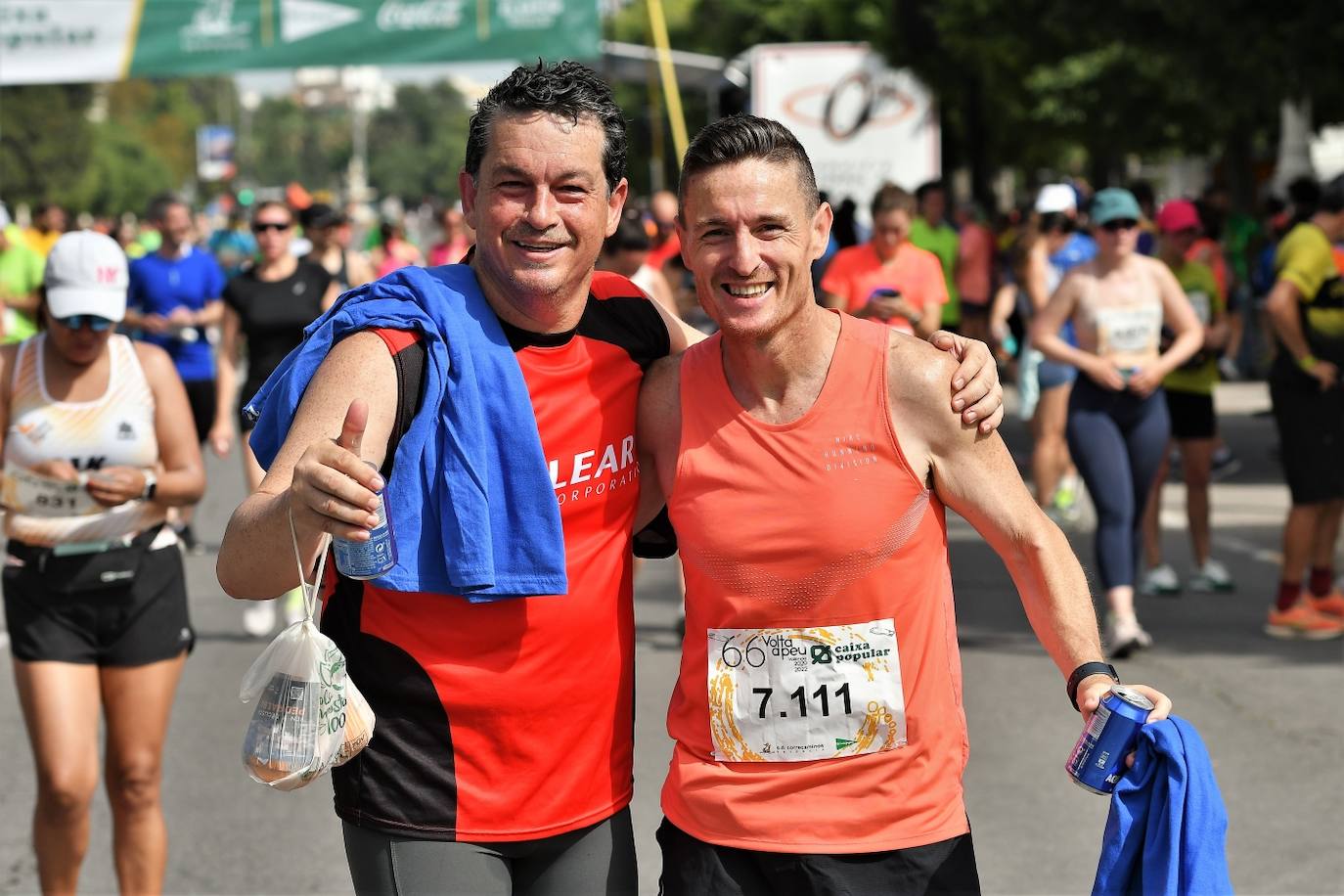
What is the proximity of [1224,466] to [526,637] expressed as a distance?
12.6 meters

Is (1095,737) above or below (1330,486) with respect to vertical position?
above

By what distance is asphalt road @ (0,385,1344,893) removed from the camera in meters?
5.80

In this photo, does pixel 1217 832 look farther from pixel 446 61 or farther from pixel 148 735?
pixel 446 61

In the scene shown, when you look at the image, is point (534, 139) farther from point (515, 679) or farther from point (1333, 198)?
point (1333, 198)

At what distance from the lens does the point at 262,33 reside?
19.8m

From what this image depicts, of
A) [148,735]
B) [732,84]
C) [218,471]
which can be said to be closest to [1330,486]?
[148,735]

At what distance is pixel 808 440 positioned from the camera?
3297 mm

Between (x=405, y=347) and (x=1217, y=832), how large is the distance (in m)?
1.56

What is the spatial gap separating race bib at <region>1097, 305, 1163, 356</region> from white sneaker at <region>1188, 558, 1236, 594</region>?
1923 millimetres

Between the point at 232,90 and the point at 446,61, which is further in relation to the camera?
the point at 232,90

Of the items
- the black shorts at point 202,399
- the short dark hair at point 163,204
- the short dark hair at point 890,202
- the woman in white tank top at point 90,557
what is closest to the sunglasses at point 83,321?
the woman in white tank top at point 90,557

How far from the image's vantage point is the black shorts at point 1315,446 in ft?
29.3

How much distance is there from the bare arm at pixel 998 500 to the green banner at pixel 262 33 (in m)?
16.9

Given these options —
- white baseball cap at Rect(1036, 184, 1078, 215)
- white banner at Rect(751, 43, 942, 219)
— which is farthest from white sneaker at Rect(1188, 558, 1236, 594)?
white banner at Rect(751, 43, 942, 219)
